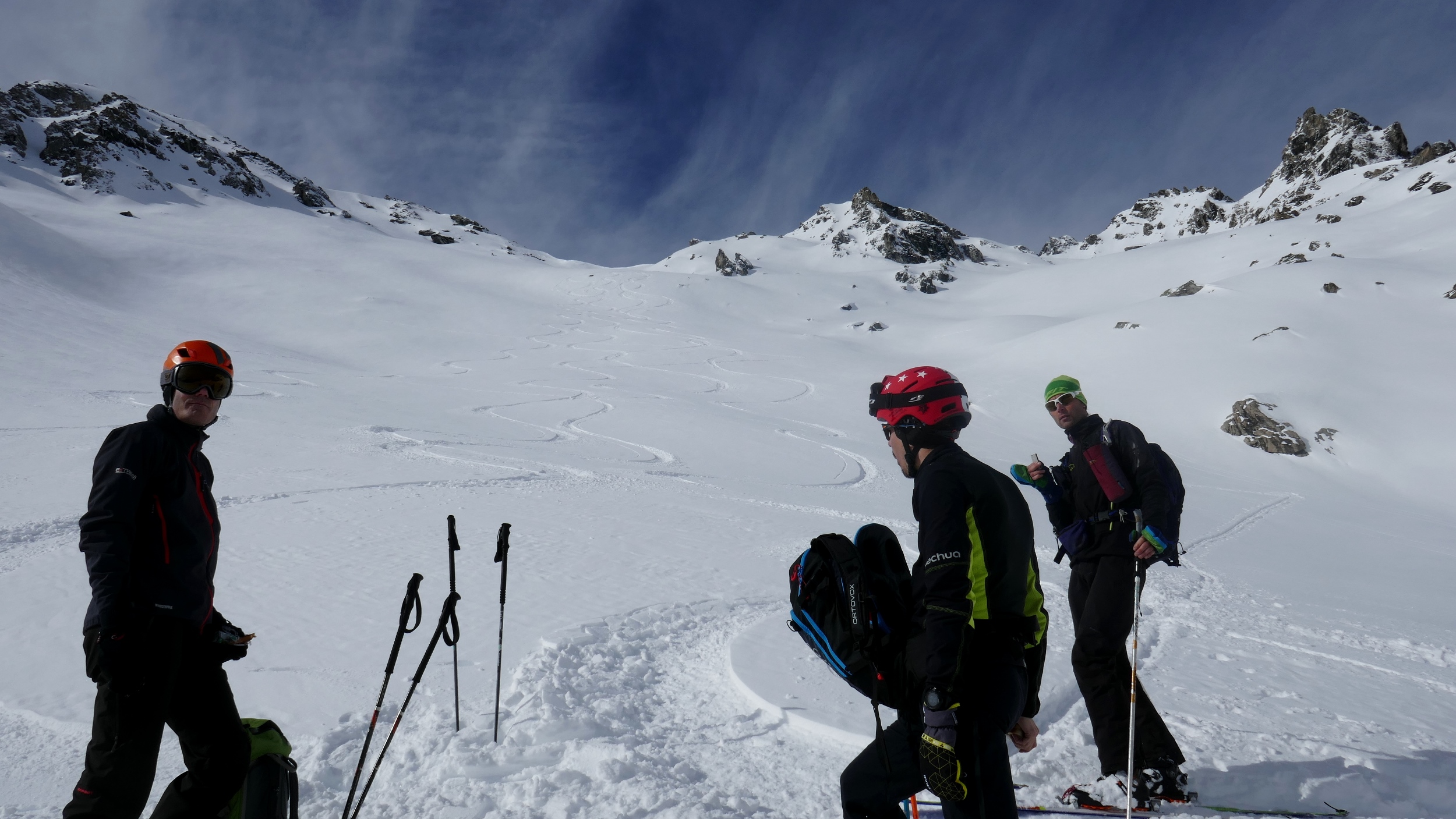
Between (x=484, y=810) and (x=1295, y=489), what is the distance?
22.8 m

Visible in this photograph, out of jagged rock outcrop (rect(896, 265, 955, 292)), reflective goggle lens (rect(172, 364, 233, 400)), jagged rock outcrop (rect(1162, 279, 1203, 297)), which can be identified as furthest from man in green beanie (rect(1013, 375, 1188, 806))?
jagged rock outcrop (rect(896, 265, 955, 292))

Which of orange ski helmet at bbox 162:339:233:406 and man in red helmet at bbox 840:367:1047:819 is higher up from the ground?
orange ski helmet at bbox 162:339:233:406

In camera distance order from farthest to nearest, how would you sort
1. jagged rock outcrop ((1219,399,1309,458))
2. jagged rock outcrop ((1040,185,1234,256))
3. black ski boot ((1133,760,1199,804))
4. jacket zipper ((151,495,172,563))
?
jagged rock outcrop ((1040,185,1234,256))
jagged rock outcrop ((1219,399,1309,458))
black ski boot ((1133,760,1199,804))
jacket zipper ((151,495,172,563))

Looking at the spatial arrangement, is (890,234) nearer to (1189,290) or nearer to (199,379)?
(1189,290)

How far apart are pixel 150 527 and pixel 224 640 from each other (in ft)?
1.95

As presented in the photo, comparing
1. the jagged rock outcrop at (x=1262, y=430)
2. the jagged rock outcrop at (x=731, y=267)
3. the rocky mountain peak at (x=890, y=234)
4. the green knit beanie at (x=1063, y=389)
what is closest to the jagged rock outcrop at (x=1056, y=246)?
the rocky mountain peak at (x=890, y=234)

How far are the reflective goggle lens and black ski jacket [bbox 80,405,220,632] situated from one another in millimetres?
135

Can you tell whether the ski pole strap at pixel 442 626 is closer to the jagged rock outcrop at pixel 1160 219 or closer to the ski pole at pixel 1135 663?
the ski pole at pixel 1135 663

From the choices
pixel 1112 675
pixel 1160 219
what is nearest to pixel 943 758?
pixel 1112 675

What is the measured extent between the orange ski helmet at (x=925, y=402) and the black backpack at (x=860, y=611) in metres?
0.50

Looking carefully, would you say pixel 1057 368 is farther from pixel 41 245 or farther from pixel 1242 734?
pixel 41 245

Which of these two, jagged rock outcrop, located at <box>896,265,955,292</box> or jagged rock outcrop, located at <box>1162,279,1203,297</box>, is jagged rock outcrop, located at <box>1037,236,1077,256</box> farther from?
jagged rock outcrop, located at <box>1162,279,1203,297</box>

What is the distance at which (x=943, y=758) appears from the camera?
2293 millimetres

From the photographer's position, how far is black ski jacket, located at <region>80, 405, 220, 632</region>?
2.46m
